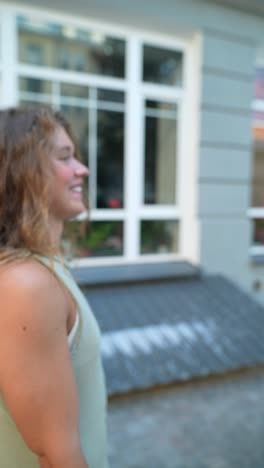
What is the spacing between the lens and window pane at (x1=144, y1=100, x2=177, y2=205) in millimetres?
4074

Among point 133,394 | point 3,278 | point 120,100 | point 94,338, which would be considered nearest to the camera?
point 3,278

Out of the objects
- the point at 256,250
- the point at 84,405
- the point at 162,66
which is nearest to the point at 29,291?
the point at 84,405

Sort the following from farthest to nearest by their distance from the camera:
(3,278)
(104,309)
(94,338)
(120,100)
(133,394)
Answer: (120,100) → (104,309) → (133,394) → (94,338) → (3,278)

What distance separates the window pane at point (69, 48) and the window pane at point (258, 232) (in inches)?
102

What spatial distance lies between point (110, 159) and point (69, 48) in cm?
124

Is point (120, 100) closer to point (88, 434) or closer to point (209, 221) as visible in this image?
point (209, 221)

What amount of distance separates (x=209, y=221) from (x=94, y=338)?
3351 mm

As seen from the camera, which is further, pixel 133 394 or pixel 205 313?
pixel 205 313

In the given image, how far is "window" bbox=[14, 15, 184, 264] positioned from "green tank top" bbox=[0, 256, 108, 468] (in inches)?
111

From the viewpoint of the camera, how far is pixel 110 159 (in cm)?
395

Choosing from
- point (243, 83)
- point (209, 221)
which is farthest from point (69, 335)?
point (243, 83)

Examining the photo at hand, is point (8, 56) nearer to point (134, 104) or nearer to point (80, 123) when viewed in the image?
point (80, 123)

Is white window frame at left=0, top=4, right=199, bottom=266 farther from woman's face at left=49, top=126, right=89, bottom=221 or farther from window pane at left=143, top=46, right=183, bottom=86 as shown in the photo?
woman's face at left=49, top=126, right=89, bottom=221

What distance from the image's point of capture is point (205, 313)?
321 cm
